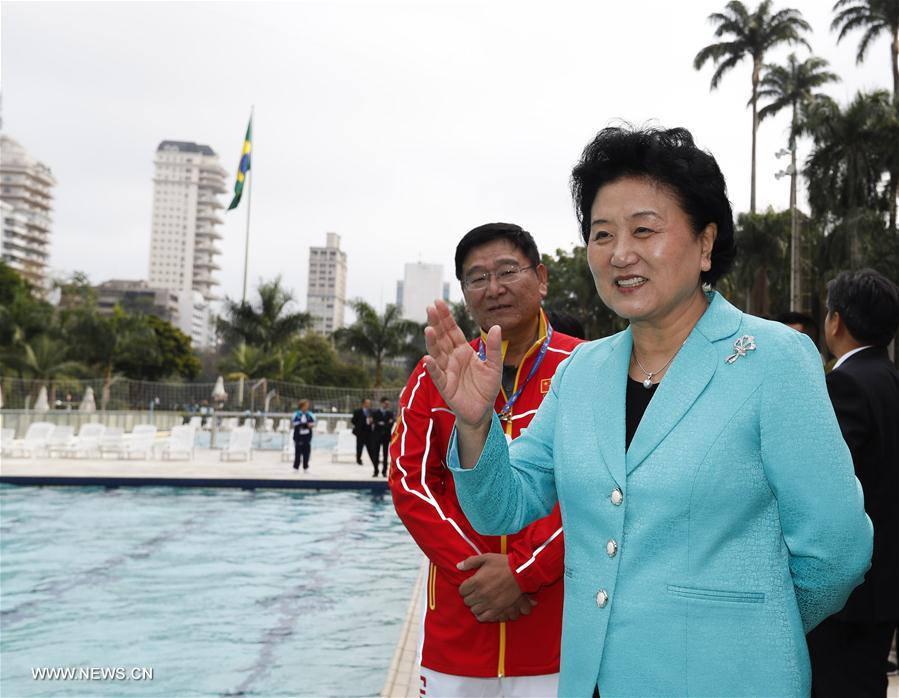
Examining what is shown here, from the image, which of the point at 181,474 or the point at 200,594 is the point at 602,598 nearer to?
the point at 200,594

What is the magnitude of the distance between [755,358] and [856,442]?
4.98 feet

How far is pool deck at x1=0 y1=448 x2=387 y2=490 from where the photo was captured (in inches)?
613

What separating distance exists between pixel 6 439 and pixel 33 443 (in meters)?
2.18

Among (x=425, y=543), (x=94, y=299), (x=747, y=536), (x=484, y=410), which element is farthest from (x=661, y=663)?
(x=94, y=299)

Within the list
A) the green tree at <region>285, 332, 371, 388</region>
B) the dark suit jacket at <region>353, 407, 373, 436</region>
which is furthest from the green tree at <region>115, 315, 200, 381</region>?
the dark suit jacket at <region>353, 407, 373, 436</region>

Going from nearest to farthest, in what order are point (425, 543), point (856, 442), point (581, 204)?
1. point (581, 204)
2. point (425, 543)
3. point (856, 442)

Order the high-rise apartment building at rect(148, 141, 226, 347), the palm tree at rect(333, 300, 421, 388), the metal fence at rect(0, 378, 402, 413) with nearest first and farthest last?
the metal fence at rect(0, 378, 402, 413)
the palm tree at rect(333, 300, 421, 388)
the high-rise apartment building at rect(148, 141, 226, 347)

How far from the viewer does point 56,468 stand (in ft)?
56.4

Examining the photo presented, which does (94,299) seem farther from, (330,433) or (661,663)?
(661,663)

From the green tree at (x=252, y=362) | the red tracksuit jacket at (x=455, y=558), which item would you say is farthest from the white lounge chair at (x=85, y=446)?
the red tracksuit jacket at (x=455, y=558)

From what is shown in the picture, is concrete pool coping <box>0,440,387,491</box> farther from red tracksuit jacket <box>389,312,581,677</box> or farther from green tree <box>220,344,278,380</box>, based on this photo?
green tree <box>220,344,278,380</box>

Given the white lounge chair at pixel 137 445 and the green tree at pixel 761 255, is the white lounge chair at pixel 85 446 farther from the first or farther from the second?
the green tree at pixel 761 255

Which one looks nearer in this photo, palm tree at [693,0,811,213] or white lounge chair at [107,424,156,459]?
white lounge chair at [107,424,156,459]

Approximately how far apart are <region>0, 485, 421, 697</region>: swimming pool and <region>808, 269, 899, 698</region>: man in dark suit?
362cm
